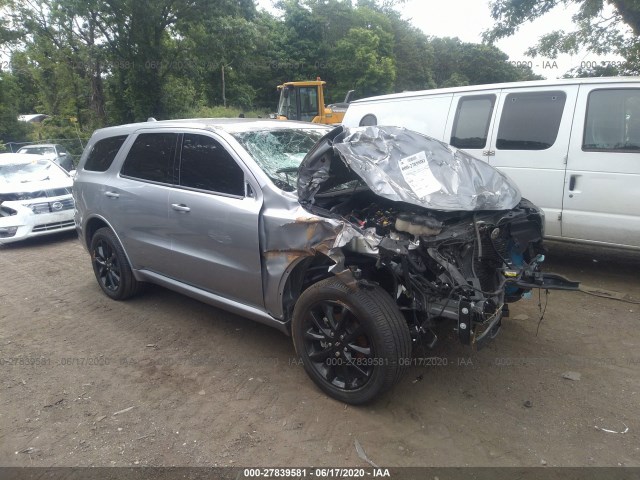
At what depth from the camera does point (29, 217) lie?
7656mm

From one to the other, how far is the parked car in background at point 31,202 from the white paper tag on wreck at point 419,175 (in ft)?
22.6

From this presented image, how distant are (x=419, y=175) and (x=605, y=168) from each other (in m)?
2.65

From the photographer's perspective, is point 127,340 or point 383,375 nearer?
point 383,375

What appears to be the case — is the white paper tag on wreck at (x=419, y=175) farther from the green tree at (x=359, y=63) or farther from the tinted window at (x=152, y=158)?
the green tree at (x=359, y=63)

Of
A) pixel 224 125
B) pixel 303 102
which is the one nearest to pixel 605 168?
pixel 224 125

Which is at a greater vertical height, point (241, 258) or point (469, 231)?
point (469, 231)

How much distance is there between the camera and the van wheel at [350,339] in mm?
2801

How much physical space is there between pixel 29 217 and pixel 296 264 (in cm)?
636

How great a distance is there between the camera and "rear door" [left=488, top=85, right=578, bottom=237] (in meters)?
4.94

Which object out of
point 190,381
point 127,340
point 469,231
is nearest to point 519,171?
point 469,231

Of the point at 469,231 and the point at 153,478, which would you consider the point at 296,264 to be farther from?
the point at 153,478

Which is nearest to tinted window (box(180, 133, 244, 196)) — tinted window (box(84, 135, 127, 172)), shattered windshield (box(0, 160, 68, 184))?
tinted window (box(84, 135, 127, 172))

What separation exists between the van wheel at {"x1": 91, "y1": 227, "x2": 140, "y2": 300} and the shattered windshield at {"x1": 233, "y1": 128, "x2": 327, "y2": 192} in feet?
6.30

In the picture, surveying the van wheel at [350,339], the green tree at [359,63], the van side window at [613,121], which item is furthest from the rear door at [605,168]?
the green tree at [359,63]
